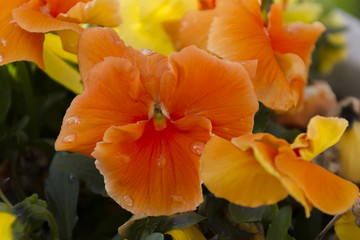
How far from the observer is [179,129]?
0.38m

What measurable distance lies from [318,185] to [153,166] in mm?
109

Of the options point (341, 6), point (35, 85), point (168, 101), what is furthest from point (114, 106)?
point (341, 6)

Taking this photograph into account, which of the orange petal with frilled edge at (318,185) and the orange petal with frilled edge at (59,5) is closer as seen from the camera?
the orange petal with frilled edge at (318,185)

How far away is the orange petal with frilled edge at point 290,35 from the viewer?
0.48 metres

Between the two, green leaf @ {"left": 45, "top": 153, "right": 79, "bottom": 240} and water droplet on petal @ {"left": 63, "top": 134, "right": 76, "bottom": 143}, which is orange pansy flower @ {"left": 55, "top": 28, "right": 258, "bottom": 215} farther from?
green leaf @ {"left": 45, "top": 153, "right": 79, "bottom": 240}

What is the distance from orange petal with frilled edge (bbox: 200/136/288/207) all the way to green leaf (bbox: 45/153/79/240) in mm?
183

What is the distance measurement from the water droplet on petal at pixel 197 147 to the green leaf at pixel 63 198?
0.15 meters

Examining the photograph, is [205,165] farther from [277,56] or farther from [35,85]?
[35,85]

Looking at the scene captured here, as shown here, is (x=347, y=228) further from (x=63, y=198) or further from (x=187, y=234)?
(x=63, y=198)

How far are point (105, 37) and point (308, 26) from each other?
0.22 metres

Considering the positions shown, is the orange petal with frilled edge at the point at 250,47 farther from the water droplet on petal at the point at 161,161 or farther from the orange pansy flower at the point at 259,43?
the water droplet on petal at the point at 161,161

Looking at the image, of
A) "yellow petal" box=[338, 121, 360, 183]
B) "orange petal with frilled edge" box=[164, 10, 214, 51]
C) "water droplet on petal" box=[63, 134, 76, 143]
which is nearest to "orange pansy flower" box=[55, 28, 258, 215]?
"water droplet on petal" box=[63, 134, 76, 143]

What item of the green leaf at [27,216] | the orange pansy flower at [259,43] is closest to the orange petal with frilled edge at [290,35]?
the orange pansy flower at [259,43]

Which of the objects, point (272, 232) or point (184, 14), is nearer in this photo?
point (272, 232)
